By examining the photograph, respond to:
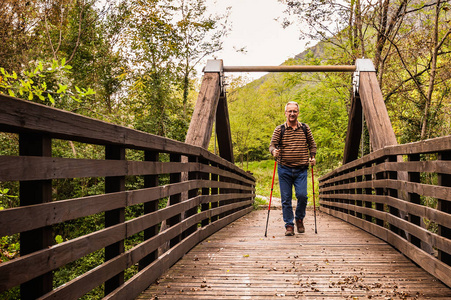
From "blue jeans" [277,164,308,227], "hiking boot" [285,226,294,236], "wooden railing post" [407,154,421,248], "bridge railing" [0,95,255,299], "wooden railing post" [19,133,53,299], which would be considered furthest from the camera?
"blue jeans" [277,164,308,227]

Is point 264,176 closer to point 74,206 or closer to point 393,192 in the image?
point 393,192

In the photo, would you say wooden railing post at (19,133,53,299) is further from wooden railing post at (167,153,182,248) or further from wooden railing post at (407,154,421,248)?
wooden railing post at (407,154,421,248)

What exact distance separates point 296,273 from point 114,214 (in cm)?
188

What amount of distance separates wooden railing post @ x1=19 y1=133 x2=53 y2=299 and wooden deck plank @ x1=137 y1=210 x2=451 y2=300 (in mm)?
1302

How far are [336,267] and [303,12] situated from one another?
9.39m

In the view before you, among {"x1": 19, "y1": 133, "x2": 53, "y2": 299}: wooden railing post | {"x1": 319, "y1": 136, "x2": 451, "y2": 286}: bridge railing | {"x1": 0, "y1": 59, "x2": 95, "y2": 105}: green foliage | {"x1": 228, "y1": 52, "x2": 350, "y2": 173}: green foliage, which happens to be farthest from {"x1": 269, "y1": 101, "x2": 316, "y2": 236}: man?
{"x1": 228, "y1": 52, "x2": 350, "y2": 173}: green foliage

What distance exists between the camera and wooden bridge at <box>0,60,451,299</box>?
1.82m

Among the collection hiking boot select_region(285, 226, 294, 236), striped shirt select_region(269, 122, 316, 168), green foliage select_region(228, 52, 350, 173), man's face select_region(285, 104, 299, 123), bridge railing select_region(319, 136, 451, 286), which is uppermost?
green foliage select_region(228, 52, 350, 173)

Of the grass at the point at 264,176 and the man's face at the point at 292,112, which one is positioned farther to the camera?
the grass at the point at 264,176

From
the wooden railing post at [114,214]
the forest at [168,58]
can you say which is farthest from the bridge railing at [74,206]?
the forest at [168,58]

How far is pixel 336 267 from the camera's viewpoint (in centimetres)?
400

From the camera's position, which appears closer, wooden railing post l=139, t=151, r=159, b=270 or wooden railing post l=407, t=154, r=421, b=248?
wooden railing post l=139, t=151, r=159, b=270

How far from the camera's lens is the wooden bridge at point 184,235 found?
5.98 feet

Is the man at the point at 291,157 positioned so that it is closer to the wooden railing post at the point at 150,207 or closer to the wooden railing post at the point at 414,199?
the wooden railing post at the point at 414,199
